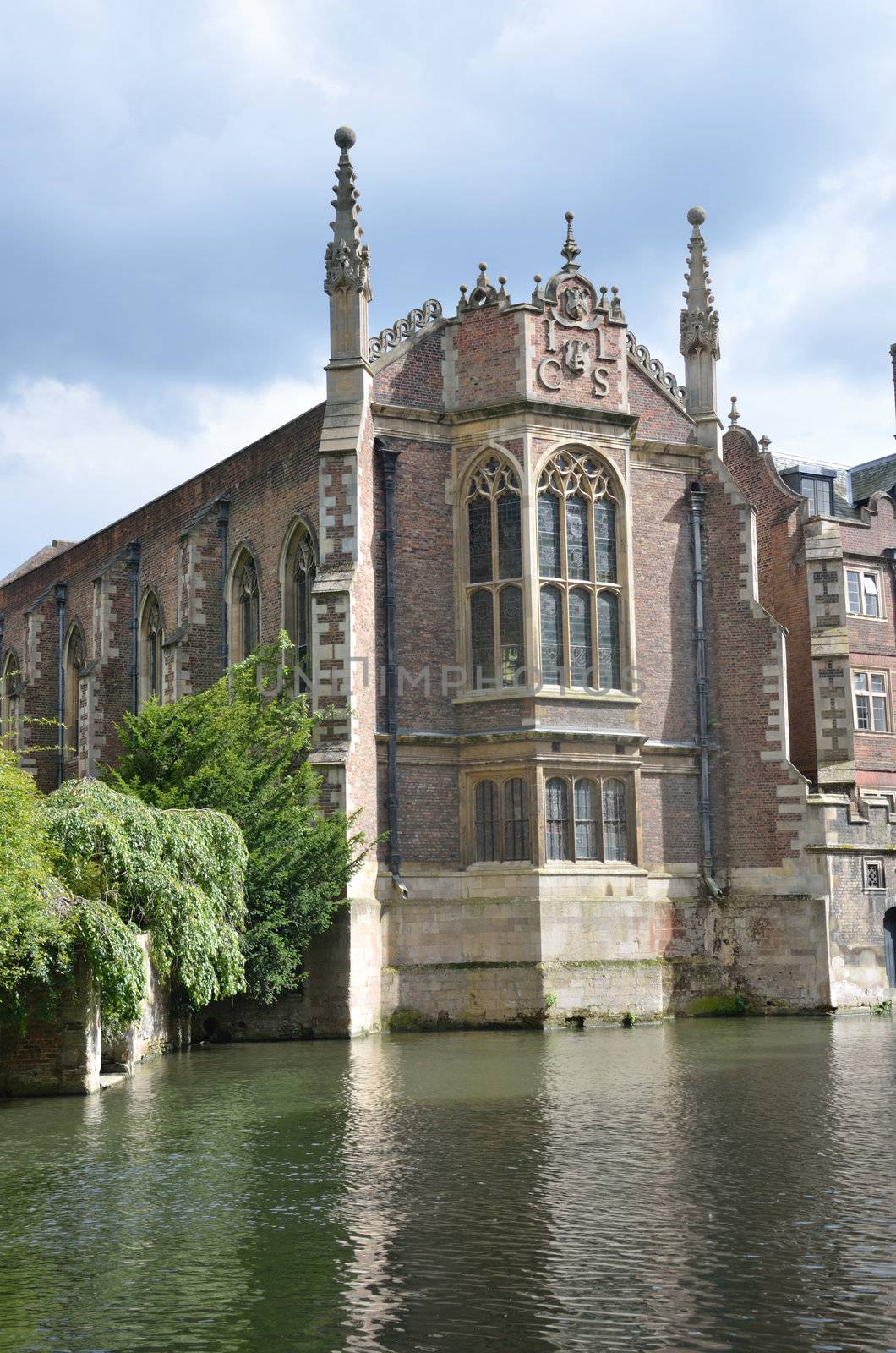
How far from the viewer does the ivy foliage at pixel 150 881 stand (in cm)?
1775

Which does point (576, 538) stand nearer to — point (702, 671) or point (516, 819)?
point (702, 671)

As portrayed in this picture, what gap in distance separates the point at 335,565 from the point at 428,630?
2461 millimetres

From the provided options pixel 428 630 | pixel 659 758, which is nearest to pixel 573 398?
pixel 428 630

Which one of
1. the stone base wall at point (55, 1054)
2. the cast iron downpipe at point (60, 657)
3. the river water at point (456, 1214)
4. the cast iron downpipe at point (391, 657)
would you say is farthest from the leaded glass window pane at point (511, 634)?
the cast iron downpipe at point (60, 657)

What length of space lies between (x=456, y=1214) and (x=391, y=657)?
18.9 m

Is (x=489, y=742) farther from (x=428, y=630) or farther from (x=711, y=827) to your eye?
(x=711, y=827)

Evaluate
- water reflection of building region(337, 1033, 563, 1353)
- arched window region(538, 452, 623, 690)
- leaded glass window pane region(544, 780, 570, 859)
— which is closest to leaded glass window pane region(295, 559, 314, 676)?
arched window region(538, 452, 623, 690)

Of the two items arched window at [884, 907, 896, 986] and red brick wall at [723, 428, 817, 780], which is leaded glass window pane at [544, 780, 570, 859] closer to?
arched window at [884, 907, 896, 986]

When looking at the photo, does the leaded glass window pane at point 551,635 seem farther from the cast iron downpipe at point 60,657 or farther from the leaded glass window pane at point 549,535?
the cast iron downpipe at point 60,657

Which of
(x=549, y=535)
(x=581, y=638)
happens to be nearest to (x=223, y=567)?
(x=549, y=535)

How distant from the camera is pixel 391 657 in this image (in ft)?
95.6

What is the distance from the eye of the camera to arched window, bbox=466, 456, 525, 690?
29594 millimetres

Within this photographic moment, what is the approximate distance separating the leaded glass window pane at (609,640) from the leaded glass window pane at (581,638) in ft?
0.66

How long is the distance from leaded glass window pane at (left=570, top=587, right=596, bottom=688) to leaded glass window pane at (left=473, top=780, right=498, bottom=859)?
267 centimetres
